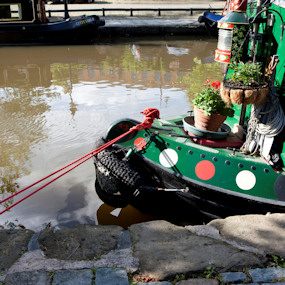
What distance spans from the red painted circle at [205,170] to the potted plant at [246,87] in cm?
85

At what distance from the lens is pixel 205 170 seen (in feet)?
15.2

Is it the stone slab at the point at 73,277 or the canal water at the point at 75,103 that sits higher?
the stone slab at the point at 73,277

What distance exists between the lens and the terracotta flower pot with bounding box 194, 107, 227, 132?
4797 millimetres

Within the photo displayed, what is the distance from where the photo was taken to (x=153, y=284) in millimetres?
2660

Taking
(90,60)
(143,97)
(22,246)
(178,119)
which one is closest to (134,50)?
(90,60)

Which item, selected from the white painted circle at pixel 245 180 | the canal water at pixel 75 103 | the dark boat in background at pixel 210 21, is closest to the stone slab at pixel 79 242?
the canal water at pixel 75 103

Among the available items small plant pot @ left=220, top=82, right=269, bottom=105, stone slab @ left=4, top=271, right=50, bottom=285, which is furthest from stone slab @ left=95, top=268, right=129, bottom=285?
small plant pot @ left=220, top=82, right=269, bottom=105

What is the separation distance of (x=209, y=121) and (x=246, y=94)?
80 centimetres

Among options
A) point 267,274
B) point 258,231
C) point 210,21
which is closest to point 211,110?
point 258,231

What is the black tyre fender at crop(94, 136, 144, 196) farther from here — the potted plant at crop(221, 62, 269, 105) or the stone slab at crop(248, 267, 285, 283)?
the stone slab at crop(248, 267, 285, 283)

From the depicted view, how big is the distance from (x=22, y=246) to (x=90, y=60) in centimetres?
1312

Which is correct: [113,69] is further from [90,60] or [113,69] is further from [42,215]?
[42,215]

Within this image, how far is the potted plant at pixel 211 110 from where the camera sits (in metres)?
4.76

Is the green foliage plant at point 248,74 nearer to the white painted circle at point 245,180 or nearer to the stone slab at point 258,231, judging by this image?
the white painted circle at point 245,180
